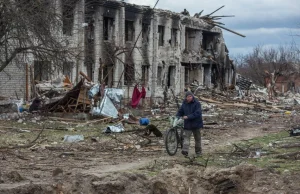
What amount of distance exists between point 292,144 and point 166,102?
2149 cm

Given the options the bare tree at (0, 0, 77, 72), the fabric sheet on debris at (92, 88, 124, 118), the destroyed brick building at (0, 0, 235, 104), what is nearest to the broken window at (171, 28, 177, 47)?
the destroyed brick building at (0, 0, 235, 104)

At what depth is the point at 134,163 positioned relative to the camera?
1345cm

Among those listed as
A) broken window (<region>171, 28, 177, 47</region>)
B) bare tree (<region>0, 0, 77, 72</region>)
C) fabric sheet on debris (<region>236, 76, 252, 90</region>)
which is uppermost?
broken window (<region>171, 28, 177, 47</region>)

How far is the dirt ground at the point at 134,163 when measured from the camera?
399 inches

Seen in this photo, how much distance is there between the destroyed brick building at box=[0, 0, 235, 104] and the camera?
29344mm

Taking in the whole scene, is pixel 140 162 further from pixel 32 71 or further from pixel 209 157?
pixel 32 71

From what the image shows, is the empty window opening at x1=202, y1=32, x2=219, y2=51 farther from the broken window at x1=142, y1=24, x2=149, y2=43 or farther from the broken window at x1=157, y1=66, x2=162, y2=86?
the broken window at x1=142, y1=24, x2=149, y2=43

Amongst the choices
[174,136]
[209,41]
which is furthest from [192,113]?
[209,41]

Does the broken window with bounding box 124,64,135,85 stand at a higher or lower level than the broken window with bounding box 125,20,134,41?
lower

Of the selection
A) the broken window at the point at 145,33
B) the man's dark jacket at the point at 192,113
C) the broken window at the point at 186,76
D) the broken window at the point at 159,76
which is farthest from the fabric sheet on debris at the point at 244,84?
the man's dark jacket at the point at 192,113

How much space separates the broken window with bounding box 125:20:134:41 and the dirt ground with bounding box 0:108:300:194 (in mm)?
16909

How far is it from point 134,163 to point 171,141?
145 centimetres

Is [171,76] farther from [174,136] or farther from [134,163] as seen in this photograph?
[134,163]

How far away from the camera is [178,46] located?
4522 cm
